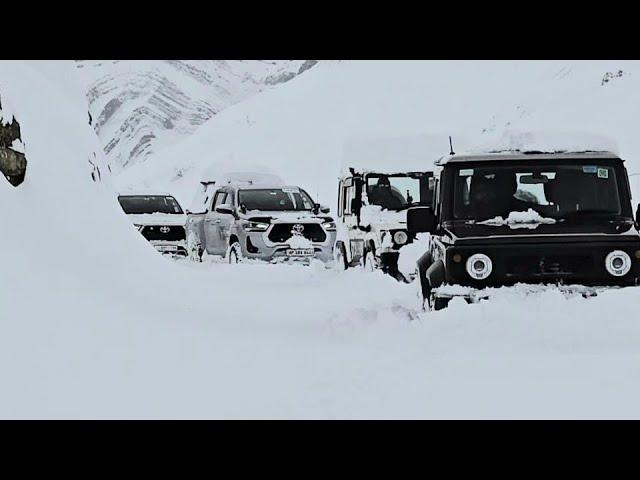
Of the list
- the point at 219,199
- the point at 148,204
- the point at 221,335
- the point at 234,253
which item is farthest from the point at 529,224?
the point at 148,204

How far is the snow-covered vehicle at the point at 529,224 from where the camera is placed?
8742 mm

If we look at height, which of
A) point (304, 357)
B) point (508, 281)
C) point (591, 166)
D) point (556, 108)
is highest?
point (556, 108)

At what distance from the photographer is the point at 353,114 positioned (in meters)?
60.8

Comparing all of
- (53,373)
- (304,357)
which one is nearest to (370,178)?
(304,357)

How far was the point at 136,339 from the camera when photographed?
29.0ft

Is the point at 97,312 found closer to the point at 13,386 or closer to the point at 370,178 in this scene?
the point at 13,386

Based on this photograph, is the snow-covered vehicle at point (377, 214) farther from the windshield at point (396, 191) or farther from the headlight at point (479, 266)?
the headlight at point (479, 266)

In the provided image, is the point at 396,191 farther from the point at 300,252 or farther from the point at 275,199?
the point at 275,199

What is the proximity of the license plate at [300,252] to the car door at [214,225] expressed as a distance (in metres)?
1.88

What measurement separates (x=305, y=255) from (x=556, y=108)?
23.3 m

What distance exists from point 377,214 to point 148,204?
8.41 metres

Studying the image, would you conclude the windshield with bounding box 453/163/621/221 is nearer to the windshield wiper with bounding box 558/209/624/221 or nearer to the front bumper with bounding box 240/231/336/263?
the windshield wiper with bounding box 558/209/624/221

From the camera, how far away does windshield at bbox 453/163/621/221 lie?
30.3 feet

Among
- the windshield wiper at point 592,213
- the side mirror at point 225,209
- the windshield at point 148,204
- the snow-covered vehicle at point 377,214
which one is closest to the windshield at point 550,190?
the windshield wiper at point 592,213
